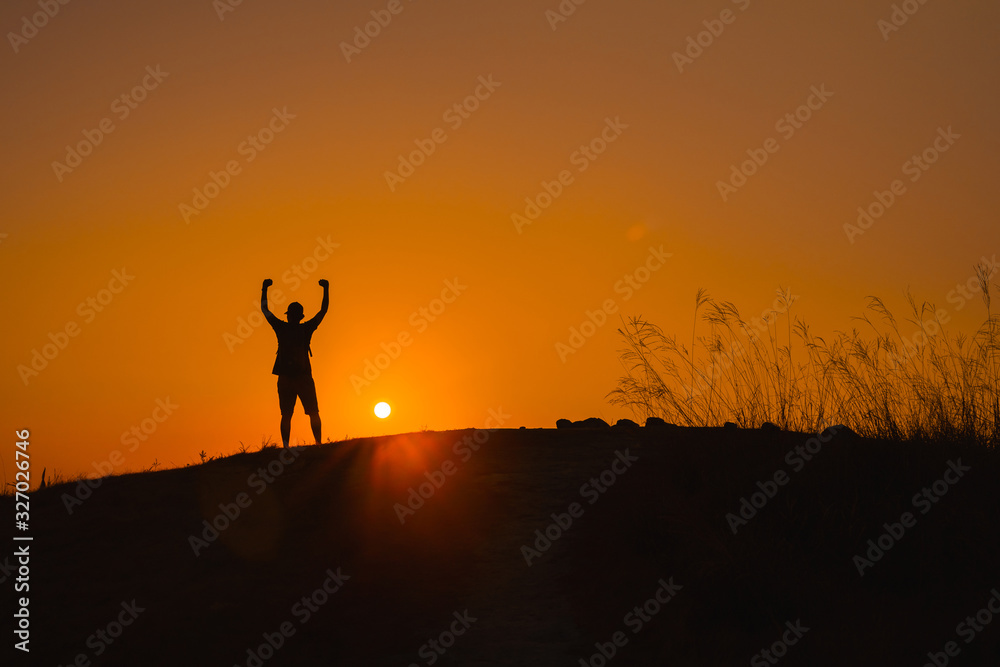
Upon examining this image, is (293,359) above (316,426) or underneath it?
above

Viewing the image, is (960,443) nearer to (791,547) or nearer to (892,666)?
(791,547)

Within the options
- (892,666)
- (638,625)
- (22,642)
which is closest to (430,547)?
(638,625)

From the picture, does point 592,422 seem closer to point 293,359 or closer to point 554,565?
point 293,359

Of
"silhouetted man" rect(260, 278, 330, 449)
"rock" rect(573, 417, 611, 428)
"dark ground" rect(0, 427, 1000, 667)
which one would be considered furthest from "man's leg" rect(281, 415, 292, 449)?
"rock" rect(573, 417, 611, 428)

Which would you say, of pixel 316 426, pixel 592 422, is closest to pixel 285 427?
pixel 316 426

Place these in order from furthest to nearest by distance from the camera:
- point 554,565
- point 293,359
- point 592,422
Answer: point 592,422
point 293,359
point 554,565

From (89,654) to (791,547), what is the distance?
6.44 meters

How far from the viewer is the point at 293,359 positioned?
1298 centimetres

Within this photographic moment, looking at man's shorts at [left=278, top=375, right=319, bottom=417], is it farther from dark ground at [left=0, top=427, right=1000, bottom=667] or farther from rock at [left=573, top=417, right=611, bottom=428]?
rock at [left=573, top=417, right=611, bottom=428]

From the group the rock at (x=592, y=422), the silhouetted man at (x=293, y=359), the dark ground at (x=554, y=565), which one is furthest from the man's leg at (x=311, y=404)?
the rock at (x=592, y=422)

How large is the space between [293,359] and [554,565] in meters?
5.93

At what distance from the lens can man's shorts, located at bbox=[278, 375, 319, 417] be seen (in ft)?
42.7

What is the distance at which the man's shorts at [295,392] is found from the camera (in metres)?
13.0

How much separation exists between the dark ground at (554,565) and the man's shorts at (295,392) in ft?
5.94
